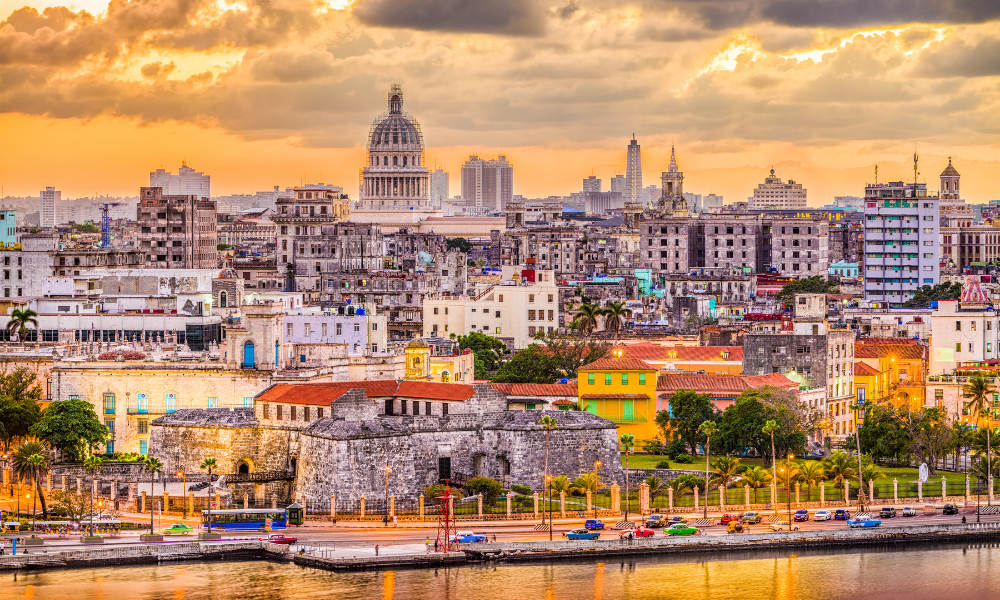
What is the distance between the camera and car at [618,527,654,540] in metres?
86.2

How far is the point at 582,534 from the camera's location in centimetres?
8681

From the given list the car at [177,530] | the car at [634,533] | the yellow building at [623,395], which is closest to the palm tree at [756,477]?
the car at [634,533]

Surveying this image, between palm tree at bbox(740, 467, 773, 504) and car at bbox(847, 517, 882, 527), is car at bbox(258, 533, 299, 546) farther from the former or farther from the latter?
car at bbox(847, 517, 882, 527)

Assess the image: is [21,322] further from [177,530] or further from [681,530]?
[681,530]

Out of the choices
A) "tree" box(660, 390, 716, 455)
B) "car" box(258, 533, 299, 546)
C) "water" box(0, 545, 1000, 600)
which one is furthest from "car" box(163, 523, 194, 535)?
"tree" box(660, 390, 716, 455)

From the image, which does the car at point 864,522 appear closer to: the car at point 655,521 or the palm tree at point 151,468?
the car at point 655,521

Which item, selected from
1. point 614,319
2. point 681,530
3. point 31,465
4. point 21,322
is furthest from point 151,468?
point 614,319

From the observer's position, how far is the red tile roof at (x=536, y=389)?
360ft

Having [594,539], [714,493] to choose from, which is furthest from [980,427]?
[594,539]

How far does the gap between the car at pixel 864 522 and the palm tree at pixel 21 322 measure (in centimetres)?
6318

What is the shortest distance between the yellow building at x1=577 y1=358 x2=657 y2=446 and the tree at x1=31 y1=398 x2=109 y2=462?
2769 centimetres

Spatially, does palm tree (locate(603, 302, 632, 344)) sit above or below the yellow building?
above

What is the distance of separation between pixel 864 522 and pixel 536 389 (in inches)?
1059

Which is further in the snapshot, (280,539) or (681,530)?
(681,530)
